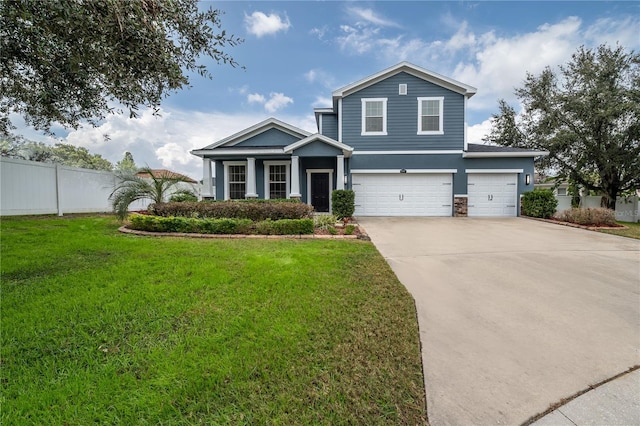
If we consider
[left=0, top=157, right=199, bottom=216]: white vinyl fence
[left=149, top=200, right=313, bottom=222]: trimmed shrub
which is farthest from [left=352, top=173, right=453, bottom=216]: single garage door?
[left=0, top=157, right=199, bottom=216]: white vinyl fence

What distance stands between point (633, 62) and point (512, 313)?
1918 cm

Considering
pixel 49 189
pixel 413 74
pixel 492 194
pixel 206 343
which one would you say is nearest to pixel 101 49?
pixel 206 343

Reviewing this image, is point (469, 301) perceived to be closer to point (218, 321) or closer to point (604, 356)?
point (604, 356)

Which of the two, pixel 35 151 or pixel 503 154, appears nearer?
pixel 503 154

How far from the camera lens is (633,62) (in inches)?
543

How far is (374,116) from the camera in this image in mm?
13156

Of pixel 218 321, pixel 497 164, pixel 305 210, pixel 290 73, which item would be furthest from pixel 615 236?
pixel 290 73

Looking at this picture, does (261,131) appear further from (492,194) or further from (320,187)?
(492,194)

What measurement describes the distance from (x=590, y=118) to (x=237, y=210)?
1811 cm

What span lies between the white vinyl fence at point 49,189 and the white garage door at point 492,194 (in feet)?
55.9

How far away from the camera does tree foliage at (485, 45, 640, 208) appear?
543 inches

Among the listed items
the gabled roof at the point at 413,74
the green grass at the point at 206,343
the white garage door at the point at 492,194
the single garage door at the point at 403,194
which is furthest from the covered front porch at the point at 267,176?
the green grass at the point at 206,343

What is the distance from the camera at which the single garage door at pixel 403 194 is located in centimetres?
1306

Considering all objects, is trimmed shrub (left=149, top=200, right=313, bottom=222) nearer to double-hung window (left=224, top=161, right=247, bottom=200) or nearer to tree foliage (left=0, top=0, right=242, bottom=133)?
tree foliage (left=0, top=0, right=242, bottom=133)
